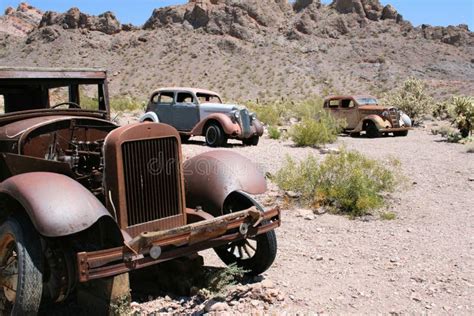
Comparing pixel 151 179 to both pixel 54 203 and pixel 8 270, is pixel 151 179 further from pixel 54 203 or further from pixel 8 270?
pixel 8 270

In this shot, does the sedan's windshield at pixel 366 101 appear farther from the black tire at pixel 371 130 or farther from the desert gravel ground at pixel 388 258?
the desert gravel ground at pixel 388 258

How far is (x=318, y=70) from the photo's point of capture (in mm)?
53812

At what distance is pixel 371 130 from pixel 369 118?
465 mm

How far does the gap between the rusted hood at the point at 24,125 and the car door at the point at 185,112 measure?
426 inches

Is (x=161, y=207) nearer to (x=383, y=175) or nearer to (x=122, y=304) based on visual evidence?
(x=122, y=304)

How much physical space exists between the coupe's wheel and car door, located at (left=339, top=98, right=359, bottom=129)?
15403 millimetres

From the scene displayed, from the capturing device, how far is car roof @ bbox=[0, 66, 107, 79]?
528 centimetres

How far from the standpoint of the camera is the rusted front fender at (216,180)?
→ 5.13 metres

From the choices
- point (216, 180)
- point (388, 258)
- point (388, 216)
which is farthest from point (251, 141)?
point (216, 180)

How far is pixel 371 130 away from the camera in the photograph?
19.7 meters

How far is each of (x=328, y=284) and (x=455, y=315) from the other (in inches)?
45.5

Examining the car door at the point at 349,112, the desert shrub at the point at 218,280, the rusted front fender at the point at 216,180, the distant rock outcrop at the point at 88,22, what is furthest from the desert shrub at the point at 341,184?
the distant rock outcrop at the point at 88,22

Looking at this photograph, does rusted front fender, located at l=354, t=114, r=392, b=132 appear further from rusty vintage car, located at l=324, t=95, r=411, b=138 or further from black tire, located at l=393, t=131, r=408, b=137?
black tire, located at l=393, t=131, r=408, b=137

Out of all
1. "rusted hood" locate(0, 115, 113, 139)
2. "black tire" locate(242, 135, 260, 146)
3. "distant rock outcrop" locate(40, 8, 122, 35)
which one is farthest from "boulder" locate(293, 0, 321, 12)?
"rusted hood" locate(0, 115, 113, 139)
